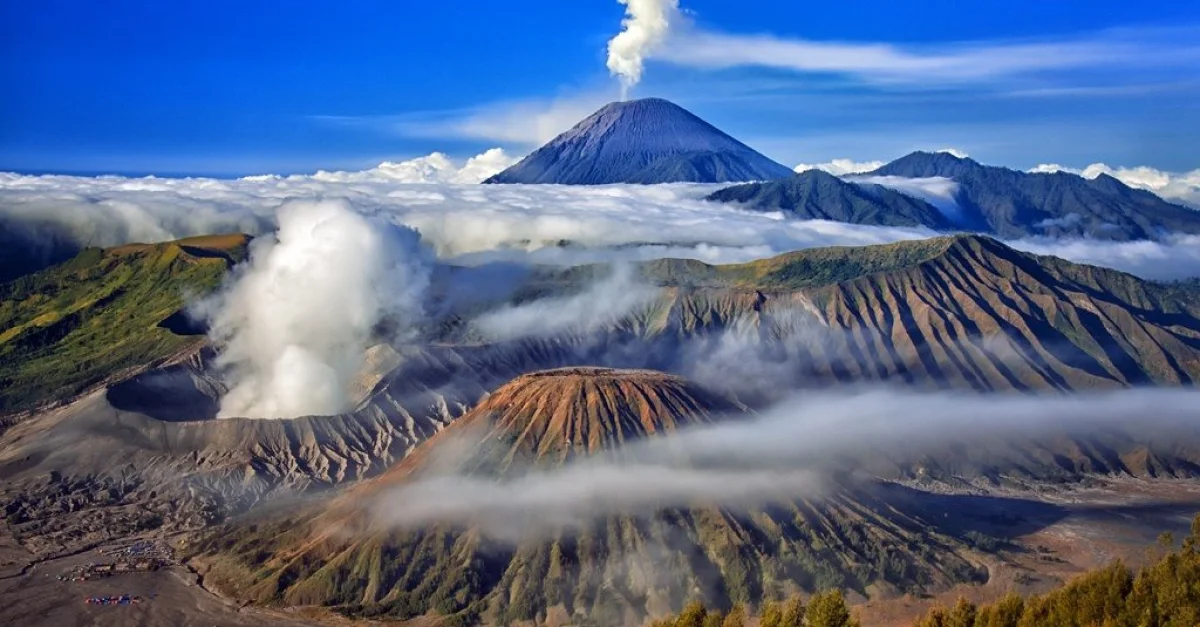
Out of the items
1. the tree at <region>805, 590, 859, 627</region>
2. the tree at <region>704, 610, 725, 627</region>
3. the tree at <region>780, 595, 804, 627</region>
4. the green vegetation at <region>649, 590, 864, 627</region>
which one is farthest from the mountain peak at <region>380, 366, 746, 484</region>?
the tree at <region>805, 590, 859, 627</region>

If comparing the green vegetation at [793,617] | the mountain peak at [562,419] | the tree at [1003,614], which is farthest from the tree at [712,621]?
the mountain peak at [562,419]

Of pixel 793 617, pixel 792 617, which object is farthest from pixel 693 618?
pixel 793 617

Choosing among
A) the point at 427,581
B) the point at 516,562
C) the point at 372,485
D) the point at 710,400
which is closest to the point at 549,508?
the point at 516,562

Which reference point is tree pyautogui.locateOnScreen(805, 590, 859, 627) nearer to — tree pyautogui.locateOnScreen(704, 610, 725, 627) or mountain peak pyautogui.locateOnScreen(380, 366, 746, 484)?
tree pyautogui.locateOnScreen(704, 610, 725, 627)

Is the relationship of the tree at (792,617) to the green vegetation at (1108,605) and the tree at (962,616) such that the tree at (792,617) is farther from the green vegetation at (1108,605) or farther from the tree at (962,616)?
the tree at (962,616)

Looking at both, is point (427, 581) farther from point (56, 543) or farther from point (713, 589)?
point (56, 543)
